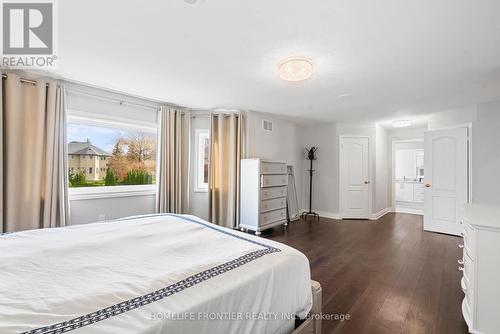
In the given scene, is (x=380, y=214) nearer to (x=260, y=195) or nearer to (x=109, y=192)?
(x=260, y=195)

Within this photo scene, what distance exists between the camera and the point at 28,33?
1986 mm

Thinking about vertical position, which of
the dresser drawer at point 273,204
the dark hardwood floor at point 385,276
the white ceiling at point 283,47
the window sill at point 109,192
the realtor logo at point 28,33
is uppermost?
the realtor logo at point 28,33

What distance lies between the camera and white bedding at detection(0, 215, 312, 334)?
77 cm

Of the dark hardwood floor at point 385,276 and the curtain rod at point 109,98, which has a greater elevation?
the curtain rod at point 109,98

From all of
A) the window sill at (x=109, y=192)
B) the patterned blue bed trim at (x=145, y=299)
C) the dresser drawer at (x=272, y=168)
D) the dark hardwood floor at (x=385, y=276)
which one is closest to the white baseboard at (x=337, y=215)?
the dark hardwood floor at (x=385, y=276)

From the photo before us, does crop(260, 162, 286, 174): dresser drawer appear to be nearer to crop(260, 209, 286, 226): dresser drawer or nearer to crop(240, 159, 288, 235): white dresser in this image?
crop(240, 159, 288, 235): white dresser

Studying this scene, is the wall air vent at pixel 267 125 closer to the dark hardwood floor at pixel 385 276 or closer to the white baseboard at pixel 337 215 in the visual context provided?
the dark hardwood floor at pixel 385 276

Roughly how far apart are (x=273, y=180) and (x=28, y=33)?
3.72 m

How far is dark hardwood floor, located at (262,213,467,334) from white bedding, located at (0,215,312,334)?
3.17ft

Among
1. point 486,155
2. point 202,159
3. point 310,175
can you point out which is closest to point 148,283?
point 202,159

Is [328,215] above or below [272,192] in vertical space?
below

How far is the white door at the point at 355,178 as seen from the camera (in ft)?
18.1

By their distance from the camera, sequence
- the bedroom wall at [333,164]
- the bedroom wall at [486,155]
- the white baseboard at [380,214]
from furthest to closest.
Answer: the bedroom wall at [333,164], the white baseboard at [380,214], the bedroom wall at [486,155]

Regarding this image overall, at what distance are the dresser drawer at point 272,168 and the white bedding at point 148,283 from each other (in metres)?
2.60
